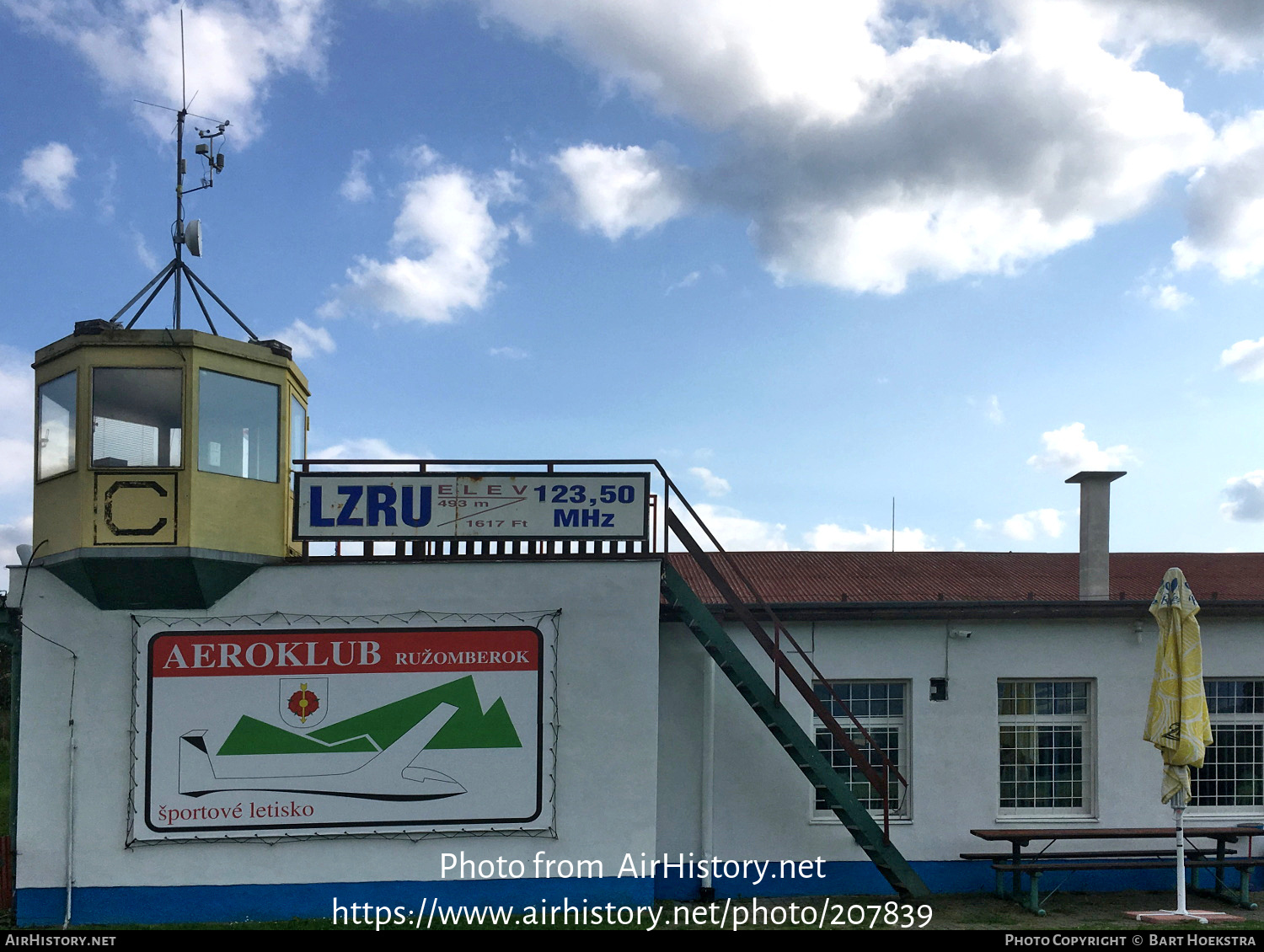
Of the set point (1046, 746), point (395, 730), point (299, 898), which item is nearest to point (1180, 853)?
point (1046, 746)

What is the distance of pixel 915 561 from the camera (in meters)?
17.8

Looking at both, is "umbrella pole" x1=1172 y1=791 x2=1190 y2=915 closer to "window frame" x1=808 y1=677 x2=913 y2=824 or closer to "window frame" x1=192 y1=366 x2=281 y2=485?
"window frame" x1=808 y1=677 x2=913 y2=824

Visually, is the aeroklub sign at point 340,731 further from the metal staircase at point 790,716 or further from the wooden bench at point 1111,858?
the wooden bench at point 1111,858

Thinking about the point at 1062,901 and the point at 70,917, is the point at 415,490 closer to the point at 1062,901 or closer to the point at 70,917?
the point at 70,917

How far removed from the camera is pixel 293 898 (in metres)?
10.7

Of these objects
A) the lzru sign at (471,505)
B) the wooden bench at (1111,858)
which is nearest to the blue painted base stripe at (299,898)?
the lzru sign at (471,505)

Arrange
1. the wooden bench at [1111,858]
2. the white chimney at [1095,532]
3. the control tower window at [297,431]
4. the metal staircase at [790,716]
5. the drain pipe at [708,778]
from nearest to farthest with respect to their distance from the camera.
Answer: the metal staircase at [790,716] < the wooden bench at [1111,858] < the control tower window at [297,431] < the drain pipe at [708,778] < the white chimney at [1095,532]

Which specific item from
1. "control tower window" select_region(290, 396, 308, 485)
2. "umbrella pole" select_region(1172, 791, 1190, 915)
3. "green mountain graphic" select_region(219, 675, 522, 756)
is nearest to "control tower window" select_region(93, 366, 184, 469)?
"control tower window" select_region(290, 396, 308, 485)

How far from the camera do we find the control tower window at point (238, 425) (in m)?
10.7

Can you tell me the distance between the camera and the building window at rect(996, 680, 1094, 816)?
1252cm

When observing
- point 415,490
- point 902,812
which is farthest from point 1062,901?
point 415,490

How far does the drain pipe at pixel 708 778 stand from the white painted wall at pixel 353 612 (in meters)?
0.98

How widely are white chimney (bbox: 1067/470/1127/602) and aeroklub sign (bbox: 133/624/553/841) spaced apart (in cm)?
748
